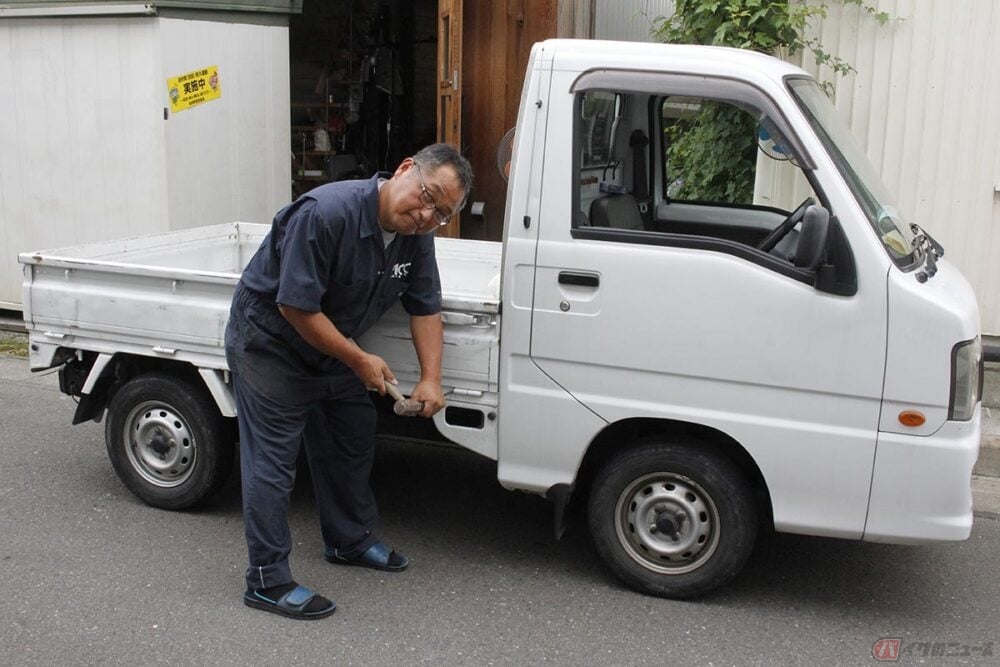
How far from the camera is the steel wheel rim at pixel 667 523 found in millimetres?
4152

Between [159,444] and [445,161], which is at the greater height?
[445,161]

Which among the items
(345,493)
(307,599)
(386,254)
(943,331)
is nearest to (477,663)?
(307,599)

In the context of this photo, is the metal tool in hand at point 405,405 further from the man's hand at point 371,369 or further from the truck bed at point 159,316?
the truck bed at point 159,316

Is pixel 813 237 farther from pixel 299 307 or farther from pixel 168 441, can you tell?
pixel 168 441

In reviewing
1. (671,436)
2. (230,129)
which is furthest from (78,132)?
(671,436)

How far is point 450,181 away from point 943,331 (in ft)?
5.92

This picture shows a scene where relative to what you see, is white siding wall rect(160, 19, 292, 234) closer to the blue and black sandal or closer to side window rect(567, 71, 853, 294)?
side window rect(567, 71, 853, 294)

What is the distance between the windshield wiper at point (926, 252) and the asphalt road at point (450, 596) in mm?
1348

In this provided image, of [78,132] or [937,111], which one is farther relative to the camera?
[78,132]

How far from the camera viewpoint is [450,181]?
12.9 ft

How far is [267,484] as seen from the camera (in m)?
4.09

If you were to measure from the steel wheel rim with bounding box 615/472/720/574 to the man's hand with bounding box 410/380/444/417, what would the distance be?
→ 0.81 metres

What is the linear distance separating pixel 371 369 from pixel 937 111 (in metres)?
4.24

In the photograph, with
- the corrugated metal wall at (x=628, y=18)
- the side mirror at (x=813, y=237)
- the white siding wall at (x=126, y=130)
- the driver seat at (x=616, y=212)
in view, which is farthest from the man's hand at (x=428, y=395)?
the corrugated metal wall at (x=628, y=18)
